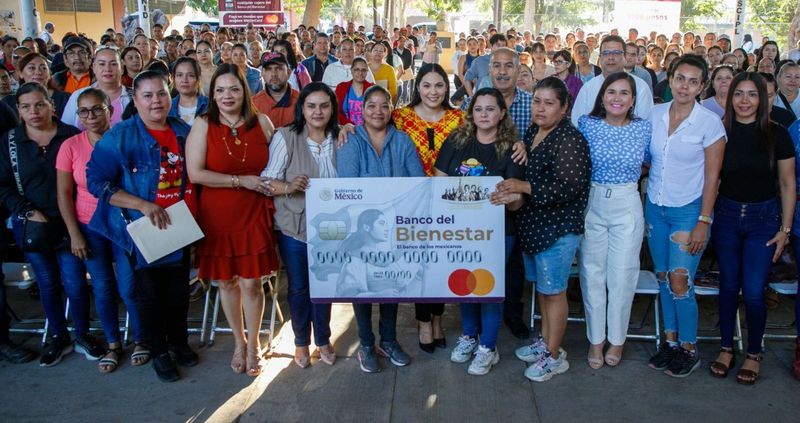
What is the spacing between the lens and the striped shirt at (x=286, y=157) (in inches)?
165

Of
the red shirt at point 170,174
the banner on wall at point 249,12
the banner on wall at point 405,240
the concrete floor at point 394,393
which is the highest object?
the banner on wall at point 249,12

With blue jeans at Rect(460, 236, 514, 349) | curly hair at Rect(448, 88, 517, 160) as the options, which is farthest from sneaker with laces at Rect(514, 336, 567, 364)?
curly hair at Rect(448, 88, 517, 160)

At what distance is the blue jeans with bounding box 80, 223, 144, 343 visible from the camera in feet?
14.8


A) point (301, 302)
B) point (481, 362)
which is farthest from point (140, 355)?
point (481, 362)

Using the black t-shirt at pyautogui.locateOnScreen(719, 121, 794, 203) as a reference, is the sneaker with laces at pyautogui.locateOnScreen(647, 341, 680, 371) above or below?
below

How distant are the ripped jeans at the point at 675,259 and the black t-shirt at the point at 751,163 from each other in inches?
9.8

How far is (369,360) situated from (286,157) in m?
Result: 1.43

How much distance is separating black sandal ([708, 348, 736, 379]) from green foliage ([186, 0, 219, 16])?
5102cm

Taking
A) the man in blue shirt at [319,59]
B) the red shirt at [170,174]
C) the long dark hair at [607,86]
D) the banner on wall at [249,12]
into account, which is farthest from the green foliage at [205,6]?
the long dark hair at [607,86]

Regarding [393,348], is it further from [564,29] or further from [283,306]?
[564,29]

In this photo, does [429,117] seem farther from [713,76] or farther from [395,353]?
[713,76]

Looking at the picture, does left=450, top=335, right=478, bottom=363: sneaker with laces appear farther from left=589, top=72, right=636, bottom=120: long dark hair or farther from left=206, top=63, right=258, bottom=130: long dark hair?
left=206, top=63, right=258, bottom=130: long dark hair

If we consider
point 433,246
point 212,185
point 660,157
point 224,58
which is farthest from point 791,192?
point 224,58

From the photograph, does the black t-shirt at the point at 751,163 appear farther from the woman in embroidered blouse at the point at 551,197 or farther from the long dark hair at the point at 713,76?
the long dark hair at the point at 713,76
